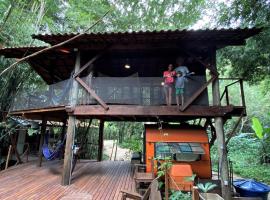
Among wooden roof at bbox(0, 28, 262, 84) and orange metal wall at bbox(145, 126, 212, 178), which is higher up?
wooden roof at bbox(0, 28, 262, 84)

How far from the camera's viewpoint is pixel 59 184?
238 inches

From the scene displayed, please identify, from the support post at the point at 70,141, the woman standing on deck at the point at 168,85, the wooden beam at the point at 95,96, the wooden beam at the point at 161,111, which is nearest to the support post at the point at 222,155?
the wooden beam at the point at 161,111

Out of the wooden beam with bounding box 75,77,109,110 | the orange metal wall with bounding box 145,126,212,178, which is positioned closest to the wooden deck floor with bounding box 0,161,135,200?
the orange metal wall with bounding box 145,126,212,178

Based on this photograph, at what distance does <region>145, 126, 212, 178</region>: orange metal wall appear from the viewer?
636 cm

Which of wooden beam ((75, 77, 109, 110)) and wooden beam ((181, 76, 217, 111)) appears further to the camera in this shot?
wooden beam ((75, 77, 109, 110))

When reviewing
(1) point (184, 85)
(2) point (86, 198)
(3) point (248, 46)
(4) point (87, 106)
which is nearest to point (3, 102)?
(4) point (87, 106)

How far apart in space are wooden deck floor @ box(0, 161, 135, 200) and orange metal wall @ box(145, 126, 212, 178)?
1.31 metres

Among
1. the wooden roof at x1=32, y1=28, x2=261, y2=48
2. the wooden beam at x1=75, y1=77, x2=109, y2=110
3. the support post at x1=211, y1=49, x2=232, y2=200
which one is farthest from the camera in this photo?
the wooden beam at x1=75, y1=77, x2=109, y2=110

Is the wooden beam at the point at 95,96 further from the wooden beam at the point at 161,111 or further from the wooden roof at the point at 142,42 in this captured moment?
the wooden roof at the point at 142,42

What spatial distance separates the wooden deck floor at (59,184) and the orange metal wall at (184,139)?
1308mm

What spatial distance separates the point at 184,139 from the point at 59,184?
4.12 metres

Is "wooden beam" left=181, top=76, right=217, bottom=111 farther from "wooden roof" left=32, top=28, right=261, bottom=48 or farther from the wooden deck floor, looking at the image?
the wooden deck floor

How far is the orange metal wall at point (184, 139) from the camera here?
6363 millimetres

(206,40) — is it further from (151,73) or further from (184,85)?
(151,73)
